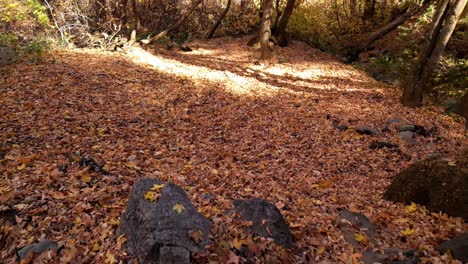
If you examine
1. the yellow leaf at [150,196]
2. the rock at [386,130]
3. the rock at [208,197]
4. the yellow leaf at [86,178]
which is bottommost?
the rock at [208,197]

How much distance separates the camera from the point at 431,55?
9617 mm

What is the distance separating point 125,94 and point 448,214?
8681mm

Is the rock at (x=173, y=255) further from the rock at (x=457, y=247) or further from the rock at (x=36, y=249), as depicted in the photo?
the rock at (x=457, y=247)

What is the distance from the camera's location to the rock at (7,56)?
33.8 ft

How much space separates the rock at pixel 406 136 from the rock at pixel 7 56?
39.8 feet

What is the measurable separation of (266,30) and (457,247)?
11.5 m

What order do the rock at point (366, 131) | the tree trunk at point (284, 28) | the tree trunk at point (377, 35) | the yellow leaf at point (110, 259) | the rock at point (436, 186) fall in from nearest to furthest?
the yellow leaf at point (110, 259), the rock at point (436, 186), the rock at point (366, 131), the tree trunk at point (377, 35), the tree trunk at point (284, 28)

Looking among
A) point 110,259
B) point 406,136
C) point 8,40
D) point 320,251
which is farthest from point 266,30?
point 110,259

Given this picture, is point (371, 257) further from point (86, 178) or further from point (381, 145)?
point (86, 178)

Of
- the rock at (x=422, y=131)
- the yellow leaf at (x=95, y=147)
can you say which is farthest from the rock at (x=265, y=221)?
the rock at (x=422, y=131)

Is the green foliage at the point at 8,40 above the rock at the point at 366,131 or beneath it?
above

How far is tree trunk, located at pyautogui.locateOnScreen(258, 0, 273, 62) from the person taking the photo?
45.0 ft

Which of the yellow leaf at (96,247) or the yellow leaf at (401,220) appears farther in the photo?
the yellow leaf at (401,220)

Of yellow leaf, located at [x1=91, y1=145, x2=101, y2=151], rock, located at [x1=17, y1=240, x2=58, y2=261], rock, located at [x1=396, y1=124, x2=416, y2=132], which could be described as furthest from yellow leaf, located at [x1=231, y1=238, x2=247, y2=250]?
rock, located at [x1=396, y1=124, x2=416, y2=132]
